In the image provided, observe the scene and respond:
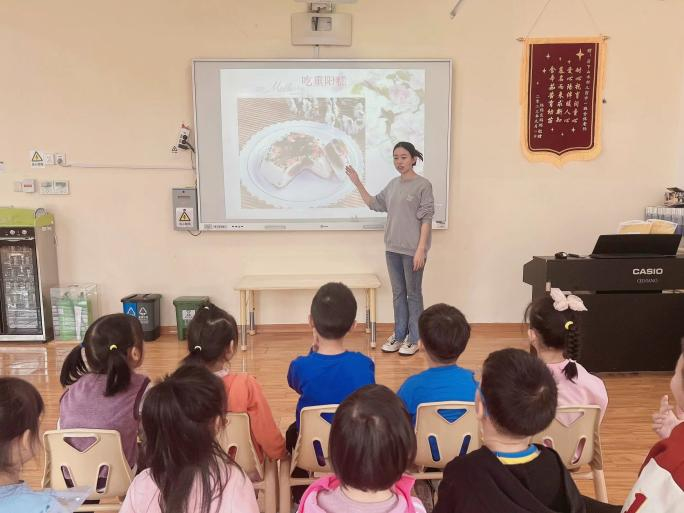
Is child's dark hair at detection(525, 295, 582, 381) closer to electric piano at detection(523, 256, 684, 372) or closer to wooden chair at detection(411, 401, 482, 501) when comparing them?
wooden chair at detection(411, 401, 482, 501)

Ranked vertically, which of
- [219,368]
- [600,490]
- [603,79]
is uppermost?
[603,79]

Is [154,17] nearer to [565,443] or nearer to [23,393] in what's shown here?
[23,393]

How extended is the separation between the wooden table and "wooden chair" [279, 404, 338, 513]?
96.0 inches

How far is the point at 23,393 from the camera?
3.98ft

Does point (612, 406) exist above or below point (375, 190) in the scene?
below

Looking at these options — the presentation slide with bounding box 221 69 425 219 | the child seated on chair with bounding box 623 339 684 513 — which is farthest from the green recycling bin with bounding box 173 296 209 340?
the child seated on chair with bounding box 623 339 684 513

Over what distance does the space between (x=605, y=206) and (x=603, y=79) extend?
40.4 inches

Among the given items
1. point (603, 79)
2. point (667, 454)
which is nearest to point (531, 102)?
point (603, 79)

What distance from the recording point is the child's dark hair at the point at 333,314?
1.98m

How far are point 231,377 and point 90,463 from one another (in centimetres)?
46

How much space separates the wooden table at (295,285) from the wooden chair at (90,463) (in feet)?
8.45

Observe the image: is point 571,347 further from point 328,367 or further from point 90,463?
point 90,463

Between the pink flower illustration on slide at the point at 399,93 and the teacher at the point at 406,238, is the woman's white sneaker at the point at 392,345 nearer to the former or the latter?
the teacher at the point at 406,238

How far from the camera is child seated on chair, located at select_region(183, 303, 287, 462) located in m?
1.73
